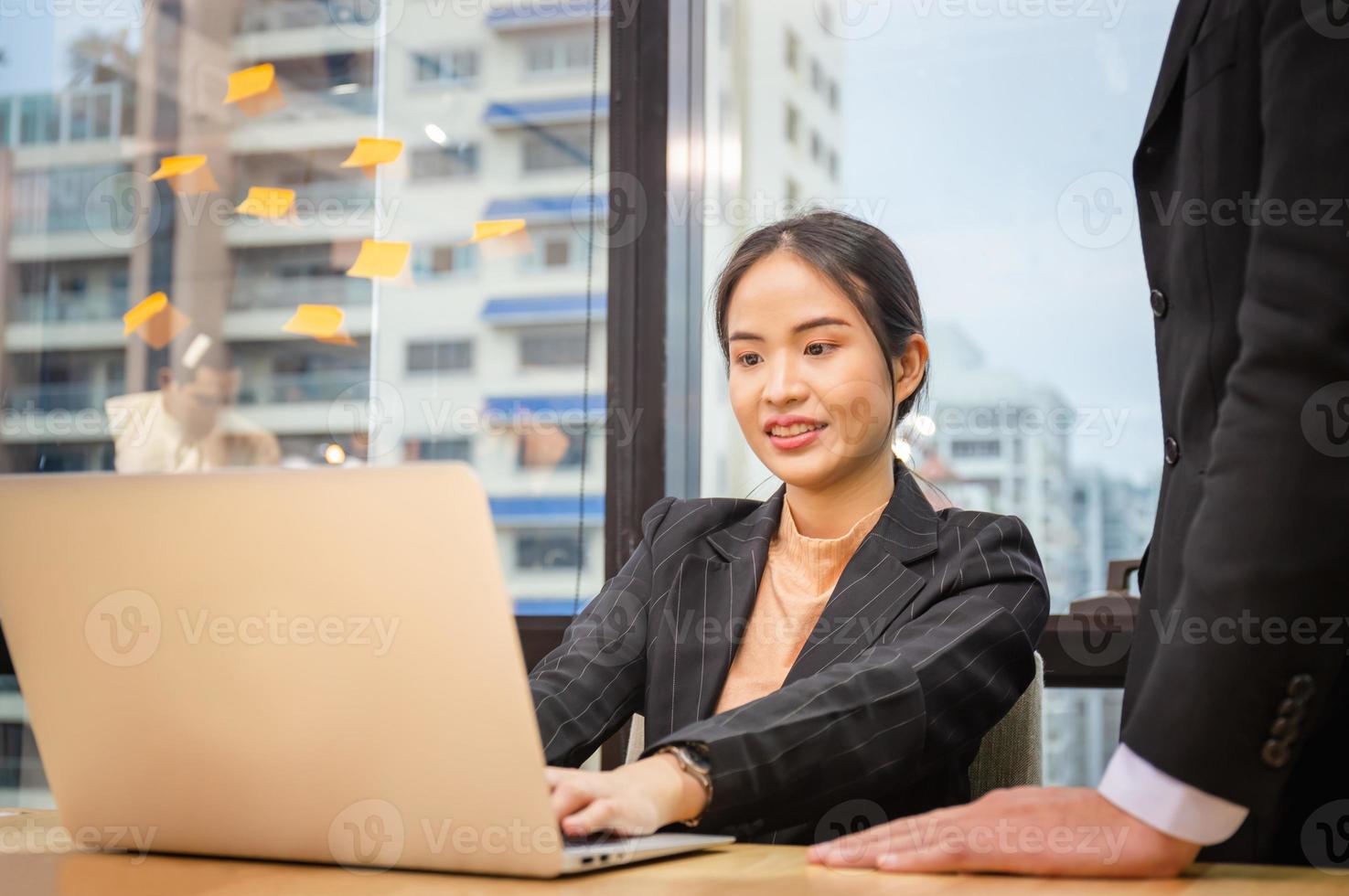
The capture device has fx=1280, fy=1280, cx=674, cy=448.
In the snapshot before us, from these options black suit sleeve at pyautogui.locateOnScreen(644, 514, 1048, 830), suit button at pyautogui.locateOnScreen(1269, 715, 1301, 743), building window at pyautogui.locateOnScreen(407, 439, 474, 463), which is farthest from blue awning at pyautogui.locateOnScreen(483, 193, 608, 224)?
suit button at pyautogui.locateOnScreen(1269, 715, 1301, 743)

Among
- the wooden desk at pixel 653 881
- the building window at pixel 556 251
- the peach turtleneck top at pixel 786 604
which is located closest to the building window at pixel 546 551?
the building window at pixel 556 251

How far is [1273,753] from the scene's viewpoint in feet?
2.65

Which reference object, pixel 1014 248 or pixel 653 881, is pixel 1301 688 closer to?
pixel 653 881

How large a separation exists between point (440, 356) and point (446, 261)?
0.67 ft

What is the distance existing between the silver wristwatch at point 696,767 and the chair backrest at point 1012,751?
1.42ft

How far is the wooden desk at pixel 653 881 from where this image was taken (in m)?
0.79

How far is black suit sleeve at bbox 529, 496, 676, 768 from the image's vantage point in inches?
55.4

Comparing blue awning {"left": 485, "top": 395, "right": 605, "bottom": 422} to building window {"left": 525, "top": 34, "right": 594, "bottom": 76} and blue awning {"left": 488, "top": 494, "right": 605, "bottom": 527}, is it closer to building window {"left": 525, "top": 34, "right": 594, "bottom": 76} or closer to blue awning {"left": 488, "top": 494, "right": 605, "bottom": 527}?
blue awning {"left": 488, "top": 494, "right": 605, "bottom": 527}

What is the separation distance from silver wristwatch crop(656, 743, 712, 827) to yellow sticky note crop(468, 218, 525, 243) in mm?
1878

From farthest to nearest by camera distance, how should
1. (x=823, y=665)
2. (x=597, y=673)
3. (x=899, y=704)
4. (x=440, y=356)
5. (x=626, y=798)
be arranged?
(x=440, y=356) → (x=597, y=673) → (x=823, y=665) → (x=899, y=704) → (x=626, y=798)

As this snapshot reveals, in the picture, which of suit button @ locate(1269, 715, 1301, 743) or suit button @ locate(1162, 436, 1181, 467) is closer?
suit button @ locate(1269, 715, 1301, 743)

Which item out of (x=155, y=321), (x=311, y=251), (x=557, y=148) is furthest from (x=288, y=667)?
(x=155, y=321)

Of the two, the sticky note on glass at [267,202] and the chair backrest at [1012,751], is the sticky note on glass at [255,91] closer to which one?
the sticky note on glass at [267,202]

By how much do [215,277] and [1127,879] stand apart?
2.53 meters
